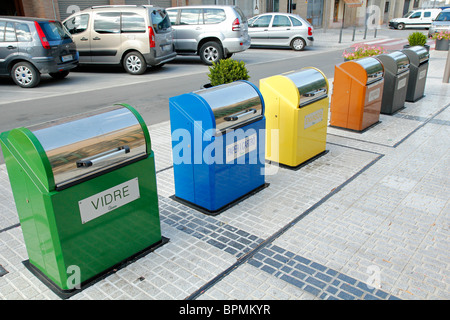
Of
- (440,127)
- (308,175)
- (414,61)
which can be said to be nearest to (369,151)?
(308,175)

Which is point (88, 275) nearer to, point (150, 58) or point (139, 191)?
point (139, 191)

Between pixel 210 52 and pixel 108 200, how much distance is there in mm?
11798

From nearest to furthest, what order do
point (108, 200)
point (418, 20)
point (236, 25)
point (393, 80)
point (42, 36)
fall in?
point (108, 200)
point (393, 80)
point (42, 36)
point (236, 25)
point (418, 20)

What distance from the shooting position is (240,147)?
4215 millimetres

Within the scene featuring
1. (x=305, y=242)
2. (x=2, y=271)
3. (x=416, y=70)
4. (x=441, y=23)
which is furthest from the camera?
(x=441, y=23)

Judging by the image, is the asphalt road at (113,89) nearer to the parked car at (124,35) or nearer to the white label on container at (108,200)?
the parked car at (124,35)

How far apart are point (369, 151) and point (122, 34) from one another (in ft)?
29.3

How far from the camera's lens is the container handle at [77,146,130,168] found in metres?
2.81

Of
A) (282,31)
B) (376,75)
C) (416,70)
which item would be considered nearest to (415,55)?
(416,70)

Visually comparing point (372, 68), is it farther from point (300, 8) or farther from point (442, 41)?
point (300, 8)

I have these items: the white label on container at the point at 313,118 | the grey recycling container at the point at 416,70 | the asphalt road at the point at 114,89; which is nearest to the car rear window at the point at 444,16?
the asphalt road at the point at 114,89

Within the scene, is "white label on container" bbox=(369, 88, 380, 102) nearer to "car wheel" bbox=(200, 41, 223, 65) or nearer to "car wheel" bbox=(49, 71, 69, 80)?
"car wheel" bbox=(200, 41, 223, 65)

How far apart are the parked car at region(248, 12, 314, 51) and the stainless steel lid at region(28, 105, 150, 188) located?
16.3 metres

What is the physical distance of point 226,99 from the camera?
13.1 feet
